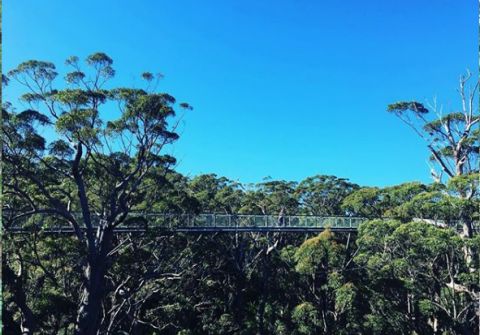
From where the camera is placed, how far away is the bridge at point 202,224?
454 inches

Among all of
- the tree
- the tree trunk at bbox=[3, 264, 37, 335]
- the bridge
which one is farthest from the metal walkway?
the tree

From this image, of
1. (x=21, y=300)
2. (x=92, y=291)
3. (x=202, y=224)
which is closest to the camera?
(x=21, y=300)

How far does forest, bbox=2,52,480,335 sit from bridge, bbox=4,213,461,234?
0.66 ft

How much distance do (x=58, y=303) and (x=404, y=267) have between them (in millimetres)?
10246

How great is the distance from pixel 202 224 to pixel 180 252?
208 cm

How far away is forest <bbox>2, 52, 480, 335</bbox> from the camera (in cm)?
Result: 1026

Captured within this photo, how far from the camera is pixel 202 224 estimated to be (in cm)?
1505

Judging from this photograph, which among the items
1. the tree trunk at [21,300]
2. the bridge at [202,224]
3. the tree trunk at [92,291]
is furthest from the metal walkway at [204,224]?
the tree trunk at [21,300]

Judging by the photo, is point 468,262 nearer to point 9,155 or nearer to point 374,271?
point 374,271

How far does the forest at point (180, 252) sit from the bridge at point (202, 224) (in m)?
0.20

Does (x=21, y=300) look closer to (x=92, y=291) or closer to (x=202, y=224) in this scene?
(x=92, y=291)

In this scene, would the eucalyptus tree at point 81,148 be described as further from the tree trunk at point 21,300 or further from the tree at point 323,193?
the tree at point 323,193

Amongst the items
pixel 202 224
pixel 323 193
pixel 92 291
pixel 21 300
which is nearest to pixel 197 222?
pixel 202 224

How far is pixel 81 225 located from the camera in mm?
12281
